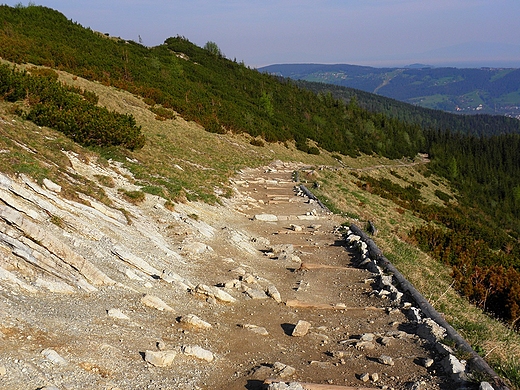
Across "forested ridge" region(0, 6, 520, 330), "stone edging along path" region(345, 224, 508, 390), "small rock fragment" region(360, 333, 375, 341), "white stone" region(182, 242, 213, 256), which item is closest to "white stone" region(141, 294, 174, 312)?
"white stone" region(182, 242, 213, 256)

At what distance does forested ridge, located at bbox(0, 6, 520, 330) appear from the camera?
693 inches

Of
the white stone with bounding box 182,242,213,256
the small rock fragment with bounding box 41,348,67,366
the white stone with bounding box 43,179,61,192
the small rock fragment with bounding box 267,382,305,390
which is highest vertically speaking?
the white stone with bounding box 43,179,61,192

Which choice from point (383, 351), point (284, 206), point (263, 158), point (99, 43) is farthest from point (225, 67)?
point (383, 351)

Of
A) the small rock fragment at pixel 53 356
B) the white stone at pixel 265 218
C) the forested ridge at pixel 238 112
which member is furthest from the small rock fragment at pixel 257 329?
the forested ridge at pixel 238 112

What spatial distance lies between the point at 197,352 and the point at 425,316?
5.13 meters

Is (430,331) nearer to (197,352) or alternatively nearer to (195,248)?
(197,352)

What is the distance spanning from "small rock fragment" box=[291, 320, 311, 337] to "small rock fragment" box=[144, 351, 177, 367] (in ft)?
8.77

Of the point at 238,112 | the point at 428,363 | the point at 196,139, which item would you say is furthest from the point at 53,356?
the point at 238,112

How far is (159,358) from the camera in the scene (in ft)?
20.3

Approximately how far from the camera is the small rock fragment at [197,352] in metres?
6.67

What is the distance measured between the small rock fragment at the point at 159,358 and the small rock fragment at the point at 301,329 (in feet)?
8.77

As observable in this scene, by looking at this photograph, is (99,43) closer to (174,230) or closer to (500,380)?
(174,230)

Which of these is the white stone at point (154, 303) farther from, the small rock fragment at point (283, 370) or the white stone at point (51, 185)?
the white stone at point (51, 185)

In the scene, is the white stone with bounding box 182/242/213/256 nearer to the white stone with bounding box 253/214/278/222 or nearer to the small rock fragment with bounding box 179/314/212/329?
the small rock fragment with bounding box 179/314/212/329
